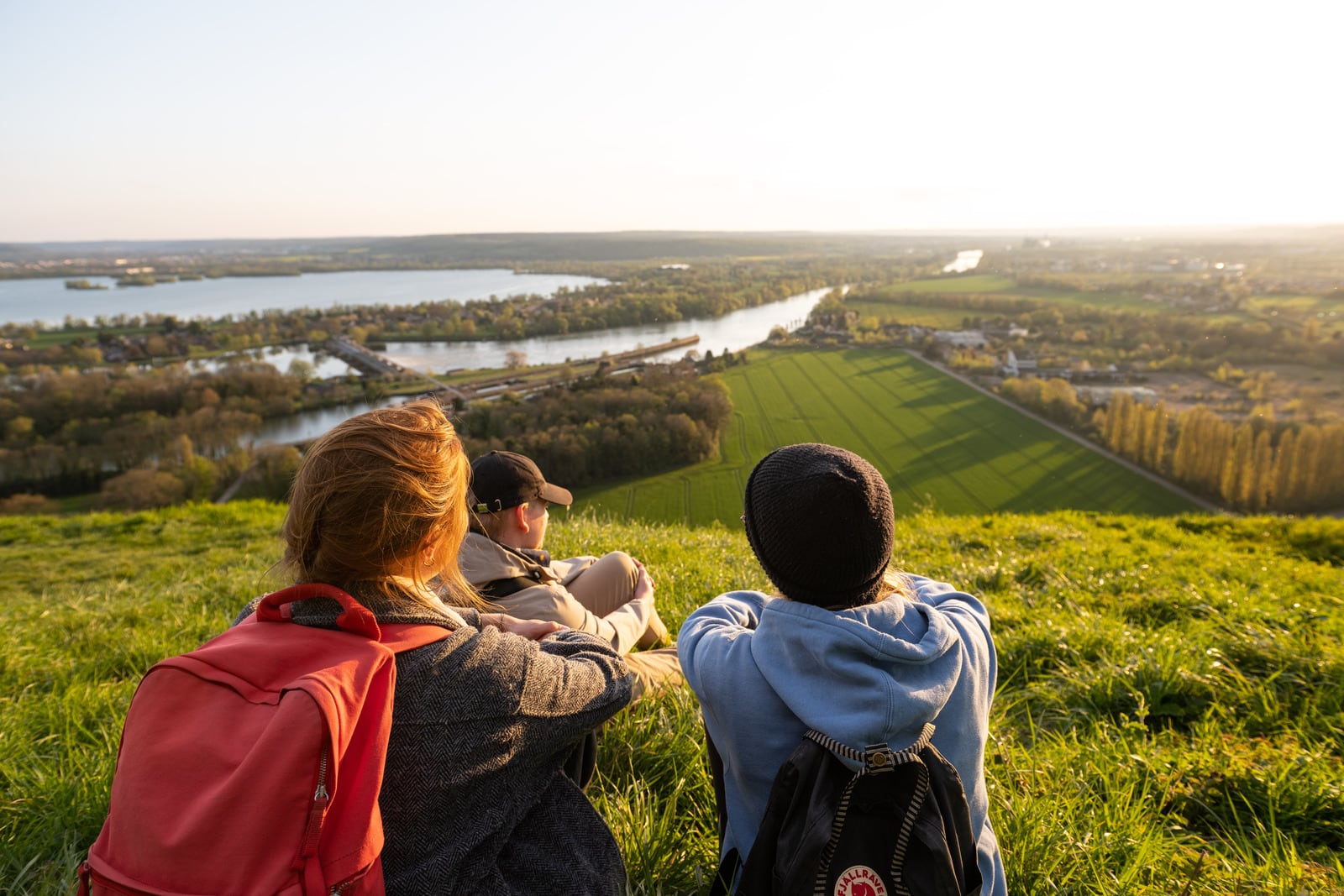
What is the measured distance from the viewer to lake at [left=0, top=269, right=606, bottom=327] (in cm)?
6575

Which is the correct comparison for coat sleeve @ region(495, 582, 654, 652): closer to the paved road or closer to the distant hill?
the paved road

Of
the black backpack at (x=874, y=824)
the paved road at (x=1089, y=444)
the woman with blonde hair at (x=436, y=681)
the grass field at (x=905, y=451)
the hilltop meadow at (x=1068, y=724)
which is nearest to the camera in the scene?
the black backpack at (x=874, y=824)

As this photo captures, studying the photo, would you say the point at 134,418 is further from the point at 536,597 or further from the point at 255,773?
the point at 255,773

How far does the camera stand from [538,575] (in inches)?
106

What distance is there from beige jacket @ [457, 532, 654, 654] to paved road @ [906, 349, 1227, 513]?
1864 centimetres

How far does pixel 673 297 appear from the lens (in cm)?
4325

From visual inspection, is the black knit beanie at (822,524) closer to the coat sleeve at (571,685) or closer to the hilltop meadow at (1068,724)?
the coat sleeve at (571,685)

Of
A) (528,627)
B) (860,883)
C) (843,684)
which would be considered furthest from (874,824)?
(528,627)

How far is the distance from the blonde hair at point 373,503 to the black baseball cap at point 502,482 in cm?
113

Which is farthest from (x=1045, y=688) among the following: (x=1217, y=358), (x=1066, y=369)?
(x=1066, y=369)

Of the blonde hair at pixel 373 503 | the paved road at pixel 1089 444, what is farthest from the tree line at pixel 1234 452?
the blonde hair at pixel 373 503

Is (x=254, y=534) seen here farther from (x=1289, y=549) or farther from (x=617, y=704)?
(x=1289, y=549)

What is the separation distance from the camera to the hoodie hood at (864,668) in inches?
53.3

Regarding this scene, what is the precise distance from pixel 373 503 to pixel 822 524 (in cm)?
96
